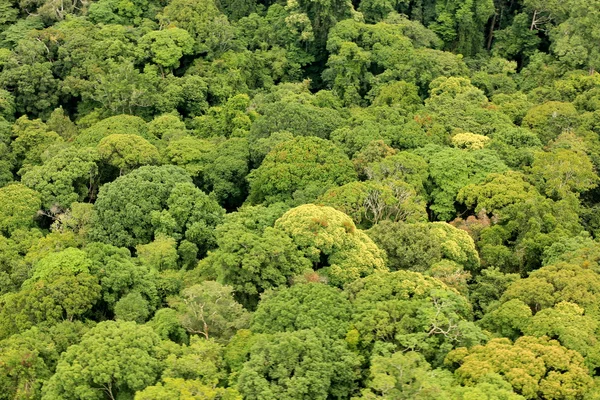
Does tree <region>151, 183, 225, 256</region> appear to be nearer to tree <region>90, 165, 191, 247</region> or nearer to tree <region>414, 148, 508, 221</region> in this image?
tree <region>90, 165, 191, 247</region>

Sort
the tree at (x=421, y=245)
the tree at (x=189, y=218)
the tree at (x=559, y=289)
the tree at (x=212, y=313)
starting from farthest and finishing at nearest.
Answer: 1. the tree at (x=189, y=218)
2. the tree at (x=421, y=245)
3. the tree at (x=559, y=289)
4. the tree at (x=212, y=313)

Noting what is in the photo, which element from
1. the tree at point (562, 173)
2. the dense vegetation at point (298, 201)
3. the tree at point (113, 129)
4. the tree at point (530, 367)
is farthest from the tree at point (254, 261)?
the tree at point (562, 173)

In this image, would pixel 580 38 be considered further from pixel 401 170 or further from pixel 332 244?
pixel 332 244

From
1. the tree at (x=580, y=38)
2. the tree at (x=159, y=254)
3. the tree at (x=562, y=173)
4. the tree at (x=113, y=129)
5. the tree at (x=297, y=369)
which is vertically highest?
the tree at (x=580, y=38)

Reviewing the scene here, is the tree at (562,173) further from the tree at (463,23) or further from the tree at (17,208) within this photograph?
the tree at (17,208)

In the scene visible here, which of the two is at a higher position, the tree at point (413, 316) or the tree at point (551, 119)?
the tree at point (551, 119)

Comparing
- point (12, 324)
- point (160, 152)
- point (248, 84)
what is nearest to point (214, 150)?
point (160, 152)

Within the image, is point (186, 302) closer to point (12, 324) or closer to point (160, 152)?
point (12, 324)

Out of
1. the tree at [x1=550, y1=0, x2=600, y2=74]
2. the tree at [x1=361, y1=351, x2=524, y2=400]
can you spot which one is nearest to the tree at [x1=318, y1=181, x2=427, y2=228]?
the tree at [x1=361, y1=351, x2=524, y2=400]
